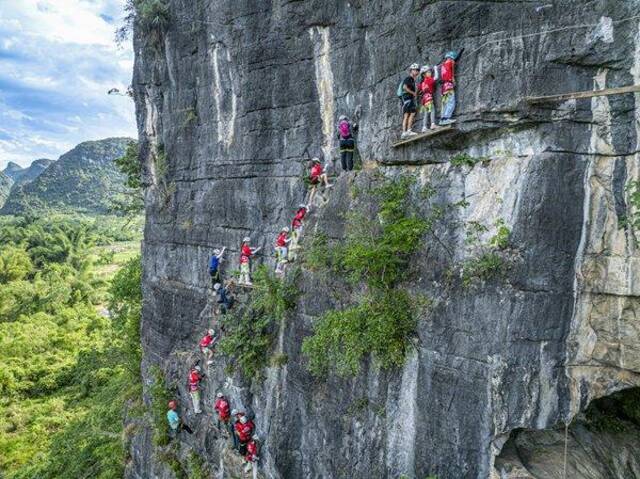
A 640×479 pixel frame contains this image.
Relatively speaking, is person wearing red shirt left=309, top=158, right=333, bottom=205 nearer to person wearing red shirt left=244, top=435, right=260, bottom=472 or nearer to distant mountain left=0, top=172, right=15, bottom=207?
person wearing red shirt left=244, top=435, right=260, bottom=472

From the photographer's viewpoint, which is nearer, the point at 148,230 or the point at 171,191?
the point at 171,191

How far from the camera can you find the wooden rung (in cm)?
614

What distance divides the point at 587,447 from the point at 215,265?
959 centimetres

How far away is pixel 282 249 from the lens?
36.2 ft

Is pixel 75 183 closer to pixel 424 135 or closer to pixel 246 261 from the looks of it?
pixel 246 261

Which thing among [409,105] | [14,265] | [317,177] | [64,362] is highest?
[409,105]

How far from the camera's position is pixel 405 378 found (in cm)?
796

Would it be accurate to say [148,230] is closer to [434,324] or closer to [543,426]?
[434,324]

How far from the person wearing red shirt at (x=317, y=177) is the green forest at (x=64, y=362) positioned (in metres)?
11.9

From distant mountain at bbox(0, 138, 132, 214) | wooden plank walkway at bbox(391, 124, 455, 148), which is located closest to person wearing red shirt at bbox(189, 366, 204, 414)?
wooden plank walkway at bbox(391, 124, 455, 148)

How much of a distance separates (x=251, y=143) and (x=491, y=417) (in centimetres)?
876

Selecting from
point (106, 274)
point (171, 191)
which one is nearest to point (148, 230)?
point (171, 191)

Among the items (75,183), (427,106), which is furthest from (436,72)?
(75,183)

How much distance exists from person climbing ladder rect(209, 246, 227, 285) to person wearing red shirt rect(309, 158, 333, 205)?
386cm
